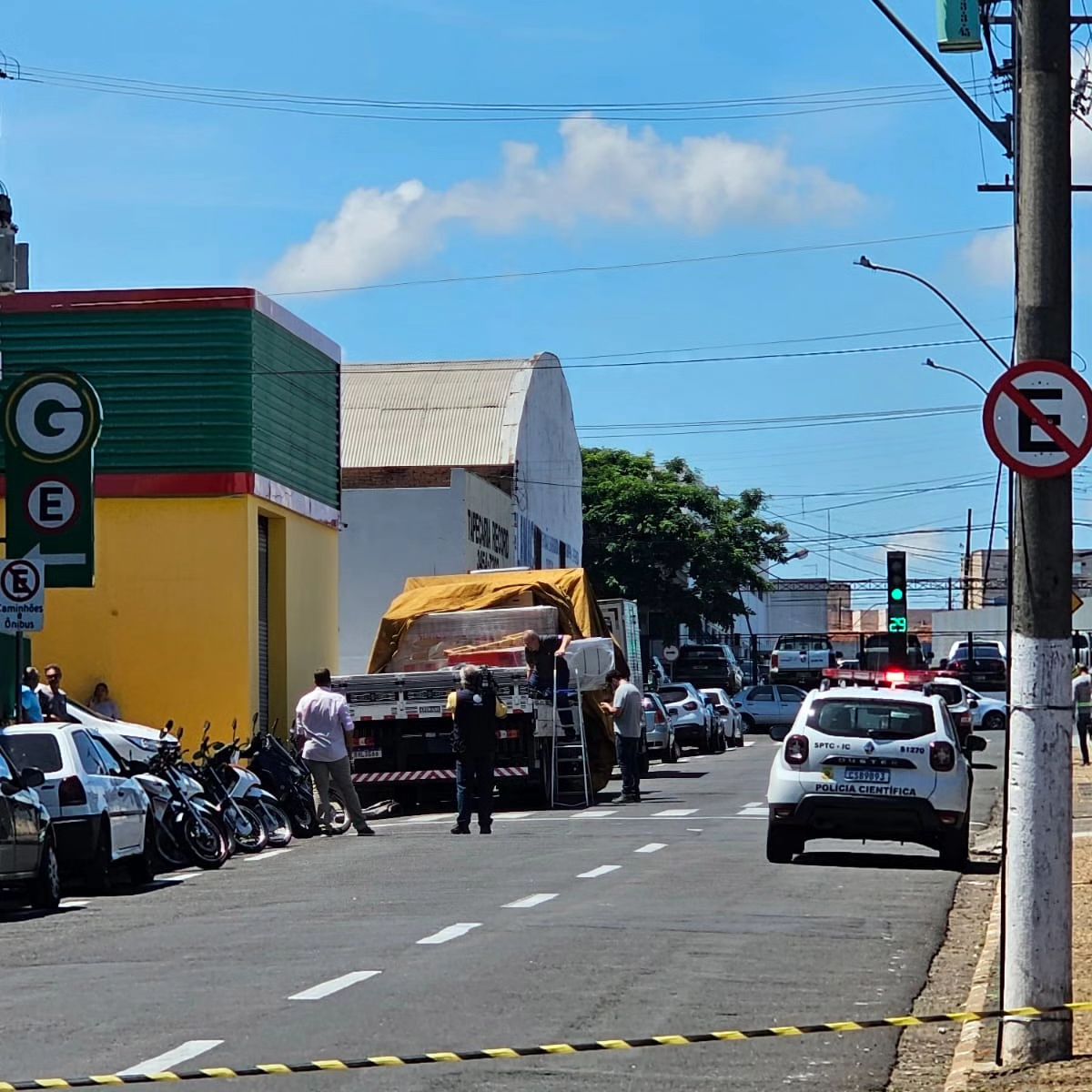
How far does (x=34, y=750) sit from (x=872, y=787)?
675 centimetres

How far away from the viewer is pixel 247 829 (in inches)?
874

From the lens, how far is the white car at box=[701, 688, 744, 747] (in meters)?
52.1

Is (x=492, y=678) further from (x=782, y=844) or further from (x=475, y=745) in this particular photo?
(x=782, y=844)

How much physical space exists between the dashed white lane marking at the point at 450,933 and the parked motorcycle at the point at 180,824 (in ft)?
21.2

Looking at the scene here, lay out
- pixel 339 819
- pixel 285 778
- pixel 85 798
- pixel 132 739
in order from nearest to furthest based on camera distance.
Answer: pixel 85 798 → pixel 285 778 → pixel 132 739 → pixel 339 819

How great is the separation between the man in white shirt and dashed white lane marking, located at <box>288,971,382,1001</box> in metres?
12.1

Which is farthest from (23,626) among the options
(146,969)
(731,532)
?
(731,532)

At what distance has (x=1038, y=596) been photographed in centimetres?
861

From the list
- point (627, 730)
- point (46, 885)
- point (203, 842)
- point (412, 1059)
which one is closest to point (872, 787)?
point (203, 842)

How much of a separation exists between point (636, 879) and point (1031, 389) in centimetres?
913

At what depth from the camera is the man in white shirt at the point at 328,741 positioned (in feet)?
77.5

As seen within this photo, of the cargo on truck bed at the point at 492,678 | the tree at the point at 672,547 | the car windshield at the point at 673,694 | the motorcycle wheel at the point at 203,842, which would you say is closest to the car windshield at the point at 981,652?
the tree at the point at 672,547

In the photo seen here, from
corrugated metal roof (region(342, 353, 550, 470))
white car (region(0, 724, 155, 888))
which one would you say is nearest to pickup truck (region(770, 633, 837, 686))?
corrugated metal roof (region(342, 353, 550, 470))

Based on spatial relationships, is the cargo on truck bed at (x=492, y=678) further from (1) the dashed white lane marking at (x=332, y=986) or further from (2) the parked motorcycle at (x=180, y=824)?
(1) the dashed white lane marking at (x=332, y=986)
